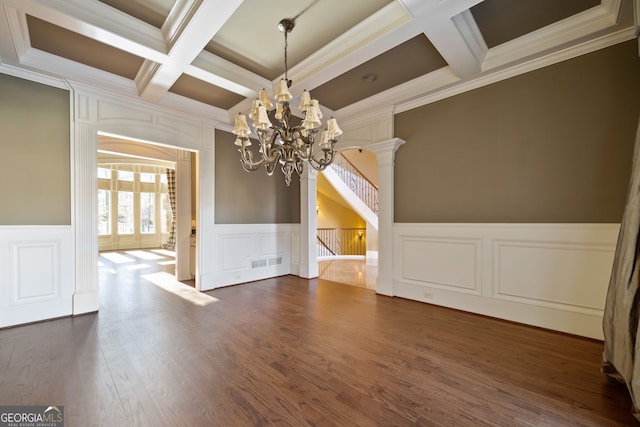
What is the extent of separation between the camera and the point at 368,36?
2553 millimetres

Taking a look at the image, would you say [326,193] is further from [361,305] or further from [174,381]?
[174,381]

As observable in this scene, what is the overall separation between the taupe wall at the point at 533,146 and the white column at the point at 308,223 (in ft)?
6.89

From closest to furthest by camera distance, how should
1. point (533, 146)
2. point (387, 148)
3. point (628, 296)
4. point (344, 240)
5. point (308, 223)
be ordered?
point (628, 296)
point (533, 146)
point (387, 148)
point (308, 223)
point (344, 240)

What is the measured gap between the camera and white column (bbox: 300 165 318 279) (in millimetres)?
5348

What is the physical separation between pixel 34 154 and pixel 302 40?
→ 11.1 ft

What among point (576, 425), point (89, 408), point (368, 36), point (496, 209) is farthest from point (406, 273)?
point (89, 408)

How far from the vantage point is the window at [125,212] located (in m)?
10.4

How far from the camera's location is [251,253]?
504 centimetres

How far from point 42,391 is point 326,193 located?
8.50 m

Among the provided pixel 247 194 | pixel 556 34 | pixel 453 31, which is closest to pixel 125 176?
pixel 247 194

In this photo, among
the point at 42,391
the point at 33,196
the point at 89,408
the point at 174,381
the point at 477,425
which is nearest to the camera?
the point at 477,425

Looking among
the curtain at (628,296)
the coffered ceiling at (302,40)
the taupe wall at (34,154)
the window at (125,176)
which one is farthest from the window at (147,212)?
the curtain at (628,296)

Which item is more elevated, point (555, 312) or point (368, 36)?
point (368, 36)

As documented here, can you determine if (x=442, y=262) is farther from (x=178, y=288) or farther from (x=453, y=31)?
(x=178, y=288)
